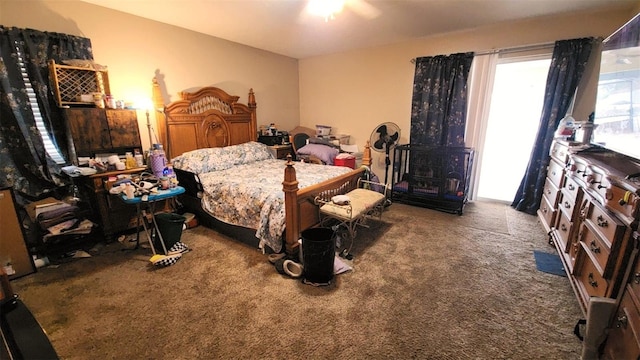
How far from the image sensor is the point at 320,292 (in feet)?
6.73

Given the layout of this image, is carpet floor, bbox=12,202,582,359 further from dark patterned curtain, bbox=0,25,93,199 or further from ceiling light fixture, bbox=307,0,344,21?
ceiling light fixture, bbox=307,0,344,21

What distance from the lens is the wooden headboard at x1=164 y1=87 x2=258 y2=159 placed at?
11.5 feet

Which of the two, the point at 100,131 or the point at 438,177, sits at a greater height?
the point at 100,131

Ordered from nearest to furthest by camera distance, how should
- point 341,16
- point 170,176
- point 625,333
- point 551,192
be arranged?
point 625,333, point 170,176, point 551,192, point 341,16

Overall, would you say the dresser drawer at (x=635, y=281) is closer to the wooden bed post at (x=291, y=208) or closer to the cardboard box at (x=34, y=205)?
the wooden bed post at (x=291, y=208)

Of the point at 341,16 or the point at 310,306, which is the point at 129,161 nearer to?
the point at 310,306

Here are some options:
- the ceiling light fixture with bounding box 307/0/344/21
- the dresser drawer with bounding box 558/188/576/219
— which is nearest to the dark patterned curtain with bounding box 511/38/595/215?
the dresser drawer with bounding box 558/188/576/219

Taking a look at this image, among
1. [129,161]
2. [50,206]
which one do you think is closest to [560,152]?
[129,161]

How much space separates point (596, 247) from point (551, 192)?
1505mm

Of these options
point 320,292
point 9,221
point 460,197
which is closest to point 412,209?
point 460,197

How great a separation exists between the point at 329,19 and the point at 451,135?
2.36 metres

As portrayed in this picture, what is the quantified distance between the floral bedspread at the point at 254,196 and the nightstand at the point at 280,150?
0.93m

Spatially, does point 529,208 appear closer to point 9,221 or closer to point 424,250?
point 424,250

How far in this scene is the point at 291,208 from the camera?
7.64 feet
